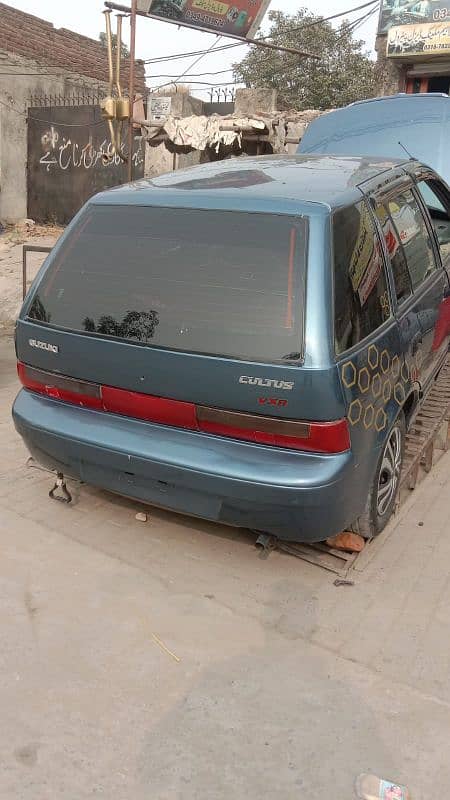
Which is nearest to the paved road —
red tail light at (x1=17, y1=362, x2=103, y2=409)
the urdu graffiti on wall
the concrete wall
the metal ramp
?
the metal ramp

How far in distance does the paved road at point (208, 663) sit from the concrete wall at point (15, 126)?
1311 cm

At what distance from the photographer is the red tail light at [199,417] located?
2611 mm

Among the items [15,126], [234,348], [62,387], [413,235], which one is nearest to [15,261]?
[15,126]

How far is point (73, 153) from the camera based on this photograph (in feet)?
46.5

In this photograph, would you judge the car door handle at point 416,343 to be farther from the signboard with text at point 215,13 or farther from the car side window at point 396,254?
the signboard with text at point 215,13

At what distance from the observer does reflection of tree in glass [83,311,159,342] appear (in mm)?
2873

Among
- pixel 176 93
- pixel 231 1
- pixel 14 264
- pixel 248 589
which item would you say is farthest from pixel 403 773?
pixel 231 1

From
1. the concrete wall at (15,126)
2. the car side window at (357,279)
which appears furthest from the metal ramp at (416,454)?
the concrete wall at (15,126)

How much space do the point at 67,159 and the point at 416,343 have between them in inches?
501

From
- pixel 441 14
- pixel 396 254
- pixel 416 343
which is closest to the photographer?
pixel 396 254

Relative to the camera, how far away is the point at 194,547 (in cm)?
341

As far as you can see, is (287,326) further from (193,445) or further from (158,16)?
(158,16)

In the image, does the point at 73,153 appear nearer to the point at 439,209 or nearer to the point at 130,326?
the point at 439,209

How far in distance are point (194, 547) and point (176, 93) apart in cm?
1116
